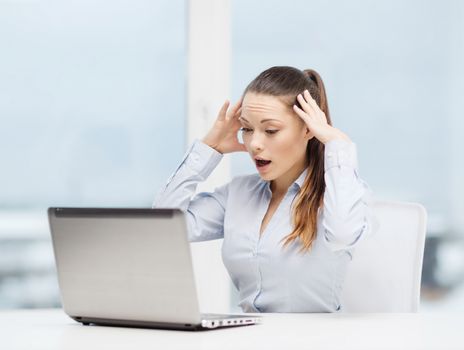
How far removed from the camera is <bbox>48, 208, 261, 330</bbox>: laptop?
1352 millimetres

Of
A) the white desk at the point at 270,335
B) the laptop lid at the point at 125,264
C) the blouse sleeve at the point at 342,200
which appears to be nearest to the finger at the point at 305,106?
the blouse sleeve at the point at 342,200

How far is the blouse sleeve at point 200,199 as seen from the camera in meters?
2.19

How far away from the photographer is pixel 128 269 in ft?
4.61

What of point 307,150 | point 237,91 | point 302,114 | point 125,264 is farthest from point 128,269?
point 237,91

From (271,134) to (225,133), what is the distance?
0.89ft

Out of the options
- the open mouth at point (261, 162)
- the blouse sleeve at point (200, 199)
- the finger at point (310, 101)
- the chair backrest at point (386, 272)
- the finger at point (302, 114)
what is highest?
the finger at point (310, 101)

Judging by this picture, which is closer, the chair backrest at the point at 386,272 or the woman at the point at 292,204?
the woman at the point at 292,204

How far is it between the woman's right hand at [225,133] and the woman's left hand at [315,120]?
0.86ft

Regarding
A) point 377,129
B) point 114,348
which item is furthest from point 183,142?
point 114,348

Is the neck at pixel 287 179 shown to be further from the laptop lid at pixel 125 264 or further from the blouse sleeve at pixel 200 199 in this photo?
the laptop lid at pixel 125 264

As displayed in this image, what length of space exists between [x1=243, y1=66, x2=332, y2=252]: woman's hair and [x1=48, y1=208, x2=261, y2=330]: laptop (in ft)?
1.42

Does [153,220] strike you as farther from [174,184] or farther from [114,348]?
[174,184]

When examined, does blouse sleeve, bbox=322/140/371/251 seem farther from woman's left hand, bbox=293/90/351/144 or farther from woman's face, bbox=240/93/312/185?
woman's face, bbox=240/93/312/185

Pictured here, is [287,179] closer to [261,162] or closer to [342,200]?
[261,162]
